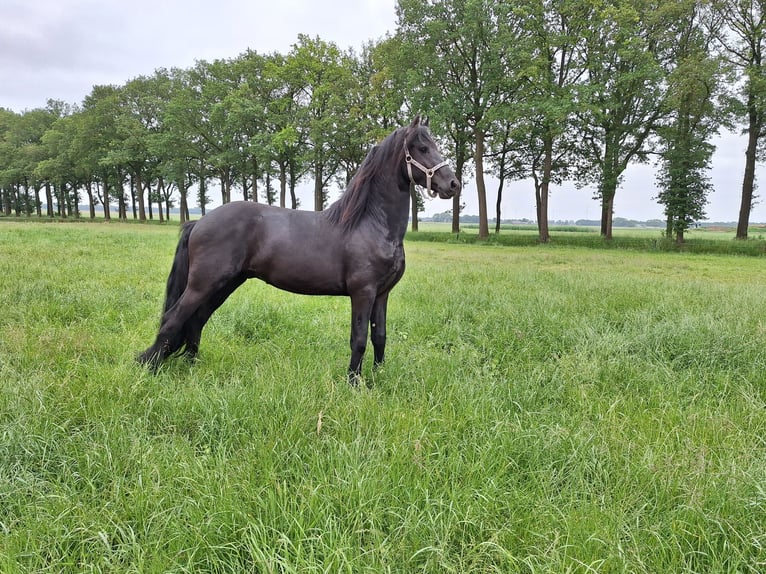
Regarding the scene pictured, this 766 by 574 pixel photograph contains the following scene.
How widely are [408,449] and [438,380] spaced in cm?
116

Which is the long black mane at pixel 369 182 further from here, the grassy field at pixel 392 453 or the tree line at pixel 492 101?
the tree line at pixel 492 101

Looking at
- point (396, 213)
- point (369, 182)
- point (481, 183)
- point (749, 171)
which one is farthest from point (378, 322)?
point (749, 171)

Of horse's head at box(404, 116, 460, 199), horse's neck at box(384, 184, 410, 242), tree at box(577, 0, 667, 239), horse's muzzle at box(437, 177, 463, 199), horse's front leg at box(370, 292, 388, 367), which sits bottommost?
horse's front leg at box(370, 292, 388, 367)

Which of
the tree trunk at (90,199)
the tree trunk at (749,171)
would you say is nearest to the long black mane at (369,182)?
the tree trunk at (749,171)

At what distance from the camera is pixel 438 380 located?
3.22m

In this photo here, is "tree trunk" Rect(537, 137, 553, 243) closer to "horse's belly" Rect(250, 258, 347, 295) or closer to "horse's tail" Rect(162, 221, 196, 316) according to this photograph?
"horse's belly" Rect(250, 258, 347, 295)

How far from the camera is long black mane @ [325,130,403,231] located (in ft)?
10.7

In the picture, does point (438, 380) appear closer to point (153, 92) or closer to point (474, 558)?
point (474, 558)

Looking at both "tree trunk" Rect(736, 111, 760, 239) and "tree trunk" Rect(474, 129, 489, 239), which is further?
"tree trunk" Rect(474, 129, 489, 239)

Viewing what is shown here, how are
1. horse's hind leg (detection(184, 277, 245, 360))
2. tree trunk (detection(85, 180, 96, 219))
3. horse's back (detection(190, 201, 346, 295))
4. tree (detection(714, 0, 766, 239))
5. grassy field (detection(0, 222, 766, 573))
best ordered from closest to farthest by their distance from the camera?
grassy field (detection(0, 222, 766, 573)), horse's back (detection(190, 201, 346, 295)), horse's hind leg (detection(184, 277, 245, 360)), tree (detection(714, 0, 766, 239)), tree trunk (detection(85, 180, 96, 219))

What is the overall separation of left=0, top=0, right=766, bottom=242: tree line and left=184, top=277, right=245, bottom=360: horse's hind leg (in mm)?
21815

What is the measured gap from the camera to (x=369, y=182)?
10.9ft

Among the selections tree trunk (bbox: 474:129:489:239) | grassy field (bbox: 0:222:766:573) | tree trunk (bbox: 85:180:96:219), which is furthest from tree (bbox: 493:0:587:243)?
tree trunk (bbox: 85:180:96:219)

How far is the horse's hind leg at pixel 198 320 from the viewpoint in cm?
350
